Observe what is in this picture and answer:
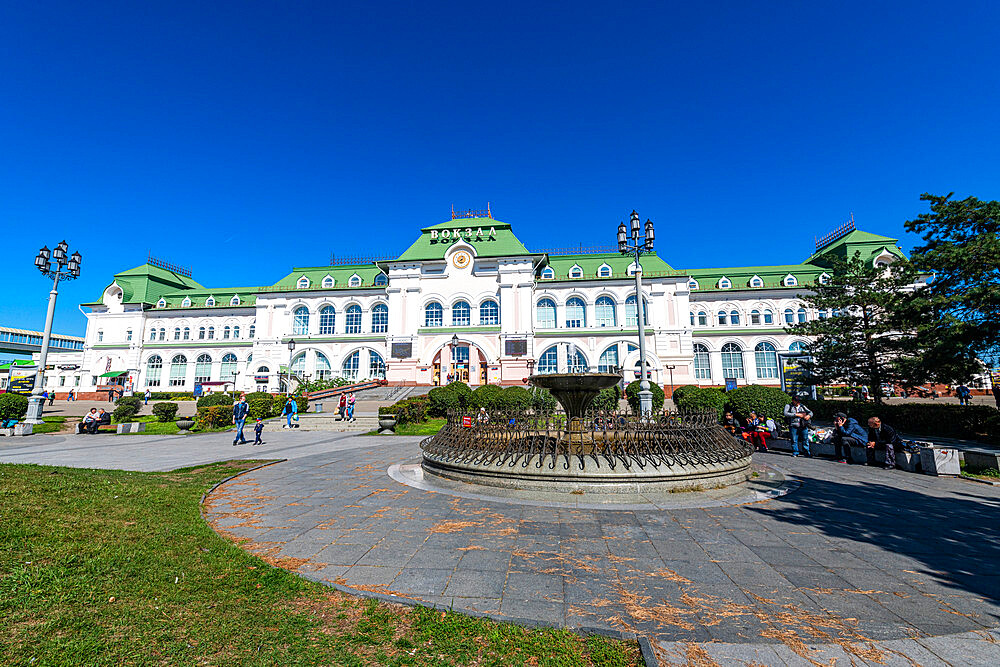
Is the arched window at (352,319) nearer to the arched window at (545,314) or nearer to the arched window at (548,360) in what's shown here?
the arched window at (545,314)

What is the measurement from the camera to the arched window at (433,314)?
42969mm

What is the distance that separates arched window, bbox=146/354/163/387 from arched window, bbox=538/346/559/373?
43177 mm

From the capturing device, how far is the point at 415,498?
24.8ft

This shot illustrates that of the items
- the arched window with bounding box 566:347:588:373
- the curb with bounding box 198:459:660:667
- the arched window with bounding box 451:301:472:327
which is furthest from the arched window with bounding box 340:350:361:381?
the curb with bounding box 198:459:660:667

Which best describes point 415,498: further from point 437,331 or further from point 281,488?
point 437,331

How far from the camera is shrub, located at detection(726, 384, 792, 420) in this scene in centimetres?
1939

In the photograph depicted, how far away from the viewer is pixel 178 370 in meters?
48.8

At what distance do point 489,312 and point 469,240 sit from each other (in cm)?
806

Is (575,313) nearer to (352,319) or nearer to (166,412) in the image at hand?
(352,319)

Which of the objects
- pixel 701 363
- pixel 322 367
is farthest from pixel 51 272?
pixel 701 363

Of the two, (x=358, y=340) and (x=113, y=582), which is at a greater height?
(x=358, y=340)

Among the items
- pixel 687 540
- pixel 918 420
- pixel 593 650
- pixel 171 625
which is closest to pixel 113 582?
pixel 171 625

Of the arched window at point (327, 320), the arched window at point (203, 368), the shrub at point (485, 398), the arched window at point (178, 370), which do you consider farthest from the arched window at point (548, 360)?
the arched window at point (178, 370)

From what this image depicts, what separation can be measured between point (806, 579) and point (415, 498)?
221 inches
